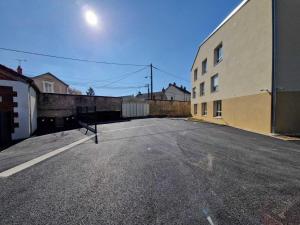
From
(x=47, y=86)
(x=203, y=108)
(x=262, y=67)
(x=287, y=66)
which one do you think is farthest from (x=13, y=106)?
(x=203, y=108)

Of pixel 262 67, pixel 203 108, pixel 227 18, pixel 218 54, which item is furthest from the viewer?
pixel 203 108

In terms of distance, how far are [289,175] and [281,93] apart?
782 centimetres

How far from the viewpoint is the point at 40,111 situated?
15477mm

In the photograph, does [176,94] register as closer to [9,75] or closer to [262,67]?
[262,67]

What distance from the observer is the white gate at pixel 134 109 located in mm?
25156

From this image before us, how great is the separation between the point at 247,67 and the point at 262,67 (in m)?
1.60

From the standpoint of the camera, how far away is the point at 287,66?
1017cm

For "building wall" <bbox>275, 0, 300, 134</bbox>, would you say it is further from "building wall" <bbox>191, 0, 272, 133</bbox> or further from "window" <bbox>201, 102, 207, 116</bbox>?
"window" <bbox>201, 102, 207, 116</bbox>

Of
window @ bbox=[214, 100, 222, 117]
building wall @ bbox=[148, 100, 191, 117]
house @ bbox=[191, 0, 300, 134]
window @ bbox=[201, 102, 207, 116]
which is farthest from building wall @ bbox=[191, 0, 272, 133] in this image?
building wall @ bbox=[148, 100, 191, 117]

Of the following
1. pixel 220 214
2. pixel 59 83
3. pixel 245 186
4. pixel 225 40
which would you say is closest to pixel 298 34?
pixel 225 40

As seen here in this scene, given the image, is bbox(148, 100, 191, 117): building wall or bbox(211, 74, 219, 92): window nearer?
bbox(211, 74, 219, 92): window

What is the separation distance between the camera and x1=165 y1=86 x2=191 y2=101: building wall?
51.6 m

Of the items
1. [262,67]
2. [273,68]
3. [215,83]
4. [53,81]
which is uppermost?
[53,81]

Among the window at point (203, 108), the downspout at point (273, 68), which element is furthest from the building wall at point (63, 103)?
the downspout at point (273, 68)
